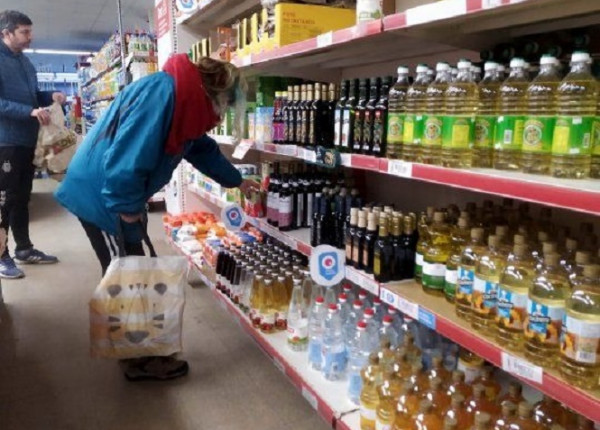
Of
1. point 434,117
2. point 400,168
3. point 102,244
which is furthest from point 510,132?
point 102,244

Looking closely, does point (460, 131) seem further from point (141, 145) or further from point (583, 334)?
point (141, 145)

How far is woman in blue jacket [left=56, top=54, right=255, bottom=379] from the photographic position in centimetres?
216

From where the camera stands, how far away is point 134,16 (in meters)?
11.8

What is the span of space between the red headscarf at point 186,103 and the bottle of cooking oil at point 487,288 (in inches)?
52.6

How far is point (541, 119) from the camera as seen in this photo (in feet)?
4.39

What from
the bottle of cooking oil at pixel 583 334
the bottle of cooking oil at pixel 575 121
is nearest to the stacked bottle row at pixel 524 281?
the bottle of cooking oil at pixel 583 334

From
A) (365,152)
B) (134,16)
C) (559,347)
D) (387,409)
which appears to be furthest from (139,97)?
(134,16)

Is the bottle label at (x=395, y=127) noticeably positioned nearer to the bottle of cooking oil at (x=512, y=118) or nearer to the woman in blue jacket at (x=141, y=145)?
the bottle of cooking oil at (x=512, y=118)

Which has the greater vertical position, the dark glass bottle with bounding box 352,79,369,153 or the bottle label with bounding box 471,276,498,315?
the dark glass bottle with bounding box 352,79,369,153

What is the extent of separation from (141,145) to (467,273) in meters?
1.40

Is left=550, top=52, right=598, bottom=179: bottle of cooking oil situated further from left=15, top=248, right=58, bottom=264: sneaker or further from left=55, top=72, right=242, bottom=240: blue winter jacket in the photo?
left=15, top=248, right=58, bottom=264: sneaker

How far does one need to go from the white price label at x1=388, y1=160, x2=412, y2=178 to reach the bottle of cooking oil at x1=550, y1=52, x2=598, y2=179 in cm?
45

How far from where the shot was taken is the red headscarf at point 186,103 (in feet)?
Answer: 7.17

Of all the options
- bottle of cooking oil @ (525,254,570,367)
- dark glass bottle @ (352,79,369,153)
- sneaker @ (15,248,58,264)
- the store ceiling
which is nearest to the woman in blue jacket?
dark glass bottle @ (352,79,369,153)
